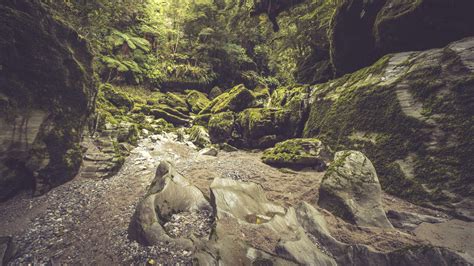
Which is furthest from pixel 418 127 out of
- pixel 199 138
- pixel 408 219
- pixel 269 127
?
pixel 199 138

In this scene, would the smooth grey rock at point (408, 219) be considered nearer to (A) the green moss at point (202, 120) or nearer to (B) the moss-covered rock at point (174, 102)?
(A) the green moss at point (202, 120)

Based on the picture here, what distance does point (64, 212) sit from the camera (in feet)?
16.4

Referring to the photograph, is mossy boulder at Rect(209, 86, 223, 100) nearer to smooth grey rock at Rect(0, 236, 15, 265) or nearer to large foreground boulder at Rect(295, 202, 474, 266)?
large foreground boulder at Rect(295, 202, 474, 266)

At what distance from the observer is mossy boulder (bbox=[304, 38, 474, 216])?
512 centimetres

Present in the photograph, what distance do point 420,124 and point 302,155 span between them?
394 cm

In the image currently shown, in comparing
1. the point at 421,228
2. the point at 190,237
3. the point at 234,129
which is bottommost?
the point at 190,237

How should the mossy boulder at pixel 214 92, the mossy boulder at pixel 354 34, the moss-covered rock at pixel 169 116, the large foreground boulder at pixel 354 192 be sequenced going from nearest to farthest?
1. the large foreground boulder at pixel 354 192
2. the mossy boulder at pixel 354 34
3. the moss-covered rock at pixel 169 116
4. the mossy boulder at pixel 214 92

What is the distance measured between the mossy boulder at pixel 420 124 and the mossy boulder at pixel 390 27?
78 centimetres

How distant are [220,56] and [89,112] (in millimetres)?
19555

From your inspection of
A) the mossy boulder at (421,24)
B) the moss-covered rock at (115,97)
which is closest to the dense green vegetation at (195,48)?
the moss-covered rock at (115,97)

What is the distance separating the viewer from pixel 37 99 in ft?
18.9

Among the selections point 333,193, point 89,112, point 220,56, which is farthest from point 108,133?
point 220,56

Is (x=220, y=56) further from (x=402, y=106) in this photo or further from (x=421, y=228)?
(x=421, y=228)

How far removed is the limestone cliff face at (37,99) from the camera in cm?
506
